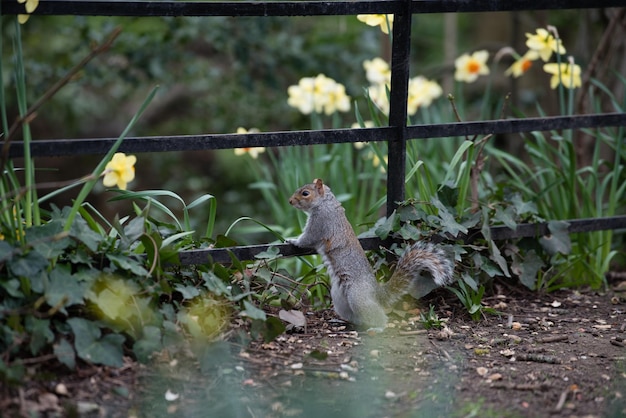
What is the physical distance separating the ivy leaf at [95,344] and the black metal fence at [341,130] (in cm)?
54

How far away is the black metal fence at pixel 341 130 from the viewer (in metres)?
2.78

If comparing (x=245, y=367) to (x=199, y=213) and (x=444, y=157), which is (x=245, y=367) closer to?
(x=444, y=157)

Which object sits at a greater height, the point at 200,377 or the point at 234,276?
the point at 234,276

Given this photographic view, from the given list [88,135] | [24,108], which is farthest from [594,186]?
[88,135]

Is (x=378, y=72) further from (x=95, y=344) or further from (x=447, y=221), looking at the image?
(x=95, y=344)

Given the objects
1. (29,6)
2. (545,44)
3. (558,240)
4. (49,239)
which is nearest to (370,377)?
(49,239)

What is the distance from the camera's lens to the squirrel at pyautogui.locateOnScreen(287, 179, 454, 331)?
3090 millimetres

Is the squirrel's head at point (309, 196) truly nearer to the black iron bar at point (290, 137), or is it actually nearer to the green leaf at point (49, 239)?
the black iron bar at point (290, 137)

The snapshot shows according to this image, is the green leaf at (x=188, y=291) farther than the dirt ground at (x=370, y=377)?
Yes

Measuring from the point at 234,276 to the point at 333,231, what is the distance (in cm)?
46

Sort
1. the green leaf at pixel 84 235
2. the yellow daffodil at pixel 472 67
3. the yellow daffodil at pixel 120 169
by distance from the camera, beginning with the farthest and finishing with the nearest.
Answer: the yellow daffodil at pixel 472 67 < the yellow daffodil at pixel 120 169 < the green leaf at pixel 84 235

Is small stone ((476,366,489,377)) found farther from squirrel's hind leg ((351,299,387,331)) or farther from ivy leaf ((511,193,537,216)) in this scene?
ivy leaf ((511,193,537,216))

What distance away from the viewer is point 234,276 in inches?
119

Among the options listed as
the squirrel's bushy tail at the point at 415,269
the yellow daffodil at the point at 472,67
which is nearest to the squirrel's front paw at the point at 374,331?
the squirrel's bushy tail at the point at 415,269
